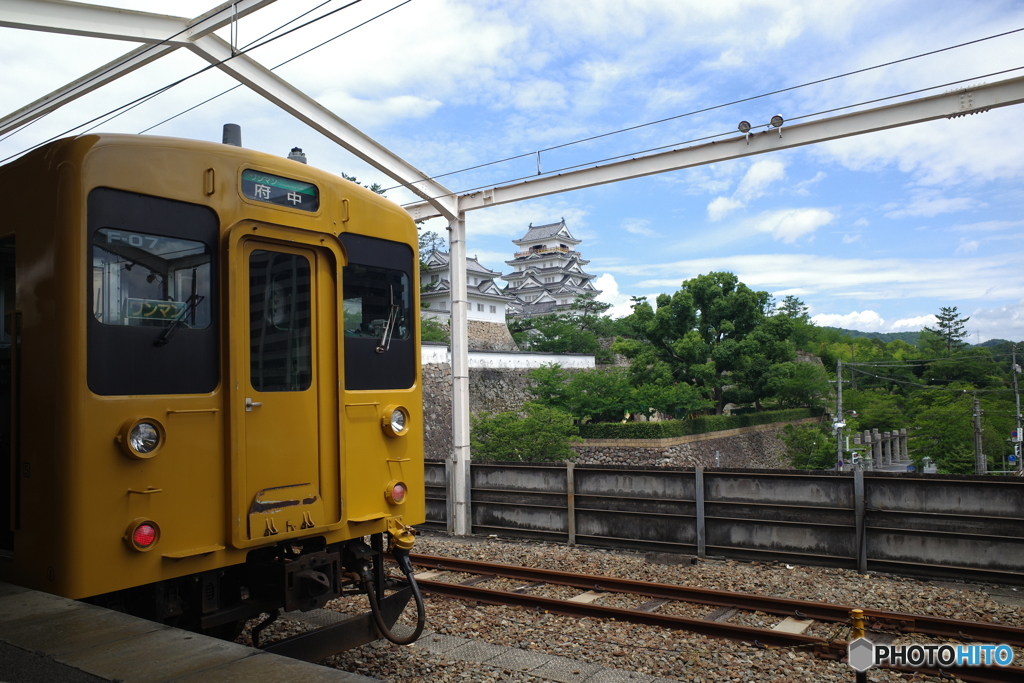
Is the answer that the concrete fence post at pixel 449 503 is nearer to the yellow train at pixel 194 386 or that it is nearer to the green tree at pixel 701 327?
the yellow train at pixel 194 386

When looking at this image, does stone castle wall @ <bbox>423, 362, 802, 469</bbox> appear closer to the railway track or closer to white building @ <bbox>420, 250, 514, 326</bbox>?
white building @ <bbox>420, 250, 514, 326</bbox>

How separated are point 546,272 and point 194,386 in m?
66.5

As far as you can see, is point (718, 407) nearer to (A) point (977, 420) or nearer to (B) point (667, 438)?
(B) point (667, 438)

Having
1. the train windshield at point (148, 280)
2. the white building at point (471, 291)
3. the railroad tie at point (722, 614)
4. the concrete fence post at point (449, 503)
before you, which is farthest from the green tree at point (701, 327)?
the train windshield at point (148, 280)

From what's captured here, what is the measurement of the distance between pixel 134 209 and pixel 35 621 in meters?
2.07

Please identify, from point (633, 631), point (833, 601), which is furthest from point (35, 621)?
point (833, 601)

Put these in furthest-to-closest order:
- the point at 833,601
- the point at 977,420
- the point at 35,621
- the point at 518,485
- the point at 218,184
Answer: the point at 977,420 < the point at 518,485 < the point at 833,601 < the point at 218,184 < the point at 35,621

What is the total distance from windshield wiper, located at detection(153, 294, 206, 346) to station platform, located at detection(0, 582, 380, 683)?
1387 mm

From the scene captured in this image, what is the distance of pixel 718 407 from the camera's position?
1561 inches

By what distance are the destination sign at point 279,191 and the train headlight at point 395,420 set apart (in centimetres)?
145

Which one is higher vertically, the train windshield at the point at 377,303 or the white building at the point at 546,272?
the white building at the point at 546,272

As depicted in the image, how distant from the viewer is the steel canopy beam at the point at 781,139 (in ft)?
24.5

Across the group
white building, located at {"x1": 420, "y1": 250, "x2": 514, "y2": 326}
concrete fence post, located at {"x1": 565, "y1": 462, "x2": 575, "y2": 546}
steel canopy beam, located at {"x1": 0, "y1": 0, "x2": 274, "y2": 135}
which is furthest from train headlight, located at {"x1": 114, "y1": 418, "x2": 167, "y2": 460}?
white building, located at {"x1": 420, "y1": 250, "x2": 514, "y2": 326}

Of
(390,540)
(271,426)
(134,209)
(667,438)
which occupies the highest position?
(134,209)
